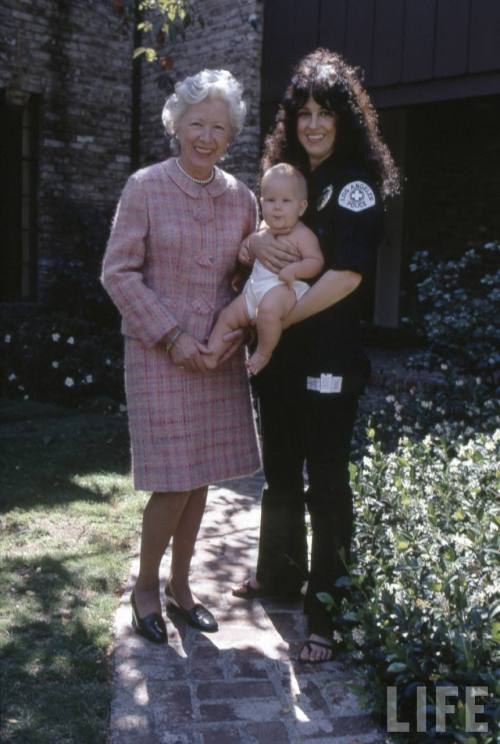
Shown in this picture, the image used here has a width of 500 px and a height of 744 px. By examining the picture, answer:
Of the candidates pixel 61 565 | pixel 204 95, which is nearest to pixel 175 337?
pixel 204 95

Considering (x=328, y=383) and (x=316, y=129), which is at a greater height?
(x=316, y=129)

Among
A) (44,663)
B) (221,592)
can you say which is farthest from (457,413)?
(44,663)

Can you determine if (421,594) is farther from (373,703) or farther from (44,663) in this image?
(44,663)

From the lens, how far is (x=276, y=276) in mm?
3066

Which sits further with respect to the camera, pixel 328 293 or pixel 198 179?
pixel 198 179

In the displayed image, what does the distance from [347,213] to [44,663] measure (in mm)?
1851

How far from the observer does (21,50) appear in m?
8.74

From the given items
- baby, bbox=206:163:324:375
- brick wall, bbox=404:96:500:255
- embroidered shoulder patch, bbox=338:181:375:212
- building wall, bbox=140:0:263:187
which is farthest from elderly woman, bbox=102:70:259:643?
brick wall, bbox=404:96:500:255

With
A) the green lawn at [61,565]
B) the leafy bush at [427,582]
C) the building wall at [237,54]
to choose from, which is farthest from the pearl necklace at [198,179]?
the building wall at [237,54]

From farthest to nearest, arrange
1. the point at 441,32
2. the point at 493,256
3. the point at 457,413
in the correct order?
the point at 493,256
the point at 441,32
the point at 457,413

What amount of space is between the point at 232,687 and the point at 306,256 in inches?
57.6

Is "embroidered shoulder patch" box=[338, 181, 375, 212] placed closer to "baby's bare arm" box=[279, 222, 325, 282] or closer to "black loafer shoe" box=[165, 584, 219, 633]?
"baby's bare arm" box=[279, 222, 325, 282]

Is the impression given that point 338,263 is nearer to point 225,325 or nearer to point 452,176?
point 225,325

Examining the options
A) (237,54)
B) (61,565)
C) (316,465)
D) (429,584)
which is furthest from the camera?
(237,54)
